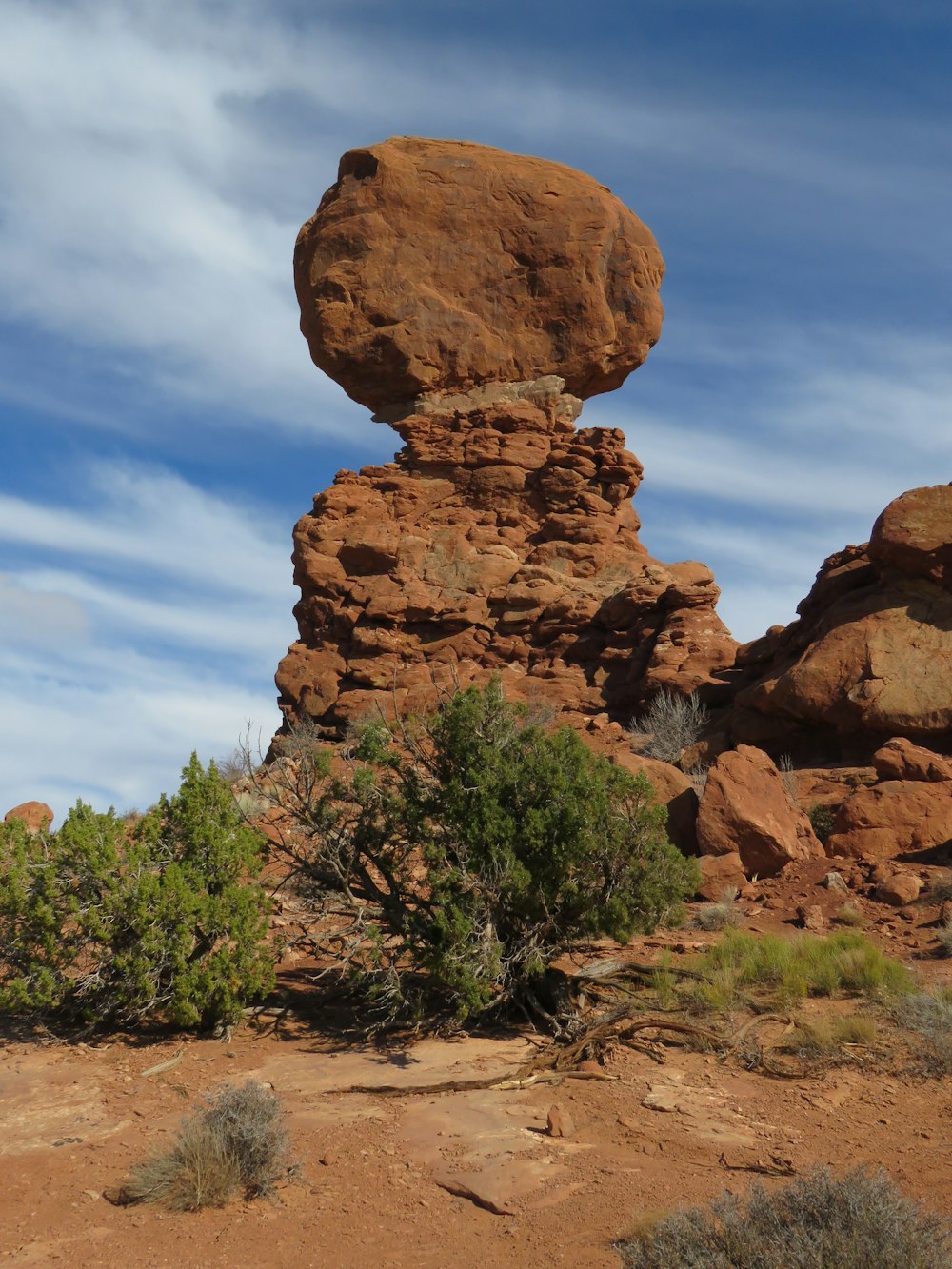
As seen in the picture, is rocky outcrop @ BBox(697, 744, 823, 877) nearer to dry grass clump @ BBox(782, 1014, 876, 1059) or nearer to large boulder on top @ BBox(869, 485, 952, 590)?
dry grass clump @ BBox(782, 1014, 876, 1059)

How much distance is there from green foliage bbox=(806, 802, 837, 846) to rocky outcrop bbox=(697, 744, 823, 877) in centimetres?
57

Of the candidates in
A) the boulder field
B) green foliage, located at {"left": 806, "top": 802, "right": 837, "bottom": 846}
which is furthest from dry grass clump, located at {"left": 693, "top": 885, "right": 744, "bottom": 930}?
the boulder field

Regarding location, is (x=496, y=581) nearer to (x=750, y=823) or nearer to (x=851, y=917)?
(x=750, y=823)

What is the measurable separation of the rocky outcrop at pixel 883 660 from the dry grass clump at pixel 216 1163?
12523 millimetres

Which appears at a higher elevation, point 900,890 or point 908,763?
point 908,763

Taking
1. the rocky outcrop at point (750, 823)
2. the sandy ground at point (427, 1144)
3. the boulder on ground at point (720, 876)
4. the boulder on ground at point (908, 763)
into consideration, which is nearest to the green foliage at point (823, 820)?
the rocky outcrop at point (750, 823)

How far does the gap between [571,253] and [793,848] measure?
16.8m

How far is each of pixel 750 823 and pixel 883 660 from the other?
16.1ft

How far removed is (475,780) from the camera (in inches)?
352

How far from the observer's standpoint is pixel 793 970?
29.4 feet

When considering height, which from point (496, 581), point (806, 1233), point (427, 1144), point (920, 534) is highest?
point (496, 581)

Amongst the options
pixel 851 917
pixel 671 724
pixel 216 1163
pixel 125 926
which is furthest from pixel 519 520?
pixel 216 1163

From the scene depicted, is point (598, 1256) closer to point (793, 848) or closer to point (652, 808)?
point (652, 808)

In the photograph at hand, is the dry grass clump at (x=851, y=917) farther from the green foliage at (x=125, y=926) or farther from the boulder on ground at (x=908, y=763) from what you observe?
the green foliage at (x=125, y=926)
